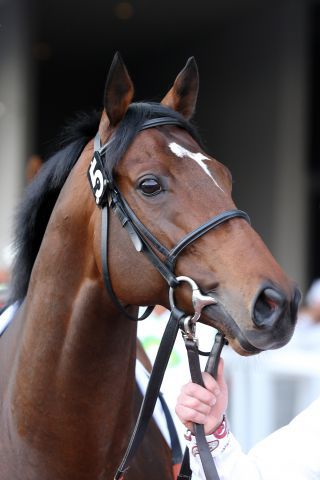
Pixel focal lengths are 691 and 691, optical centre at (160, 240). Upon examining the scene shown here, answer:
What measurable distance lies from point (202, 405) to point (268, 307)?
0.95 feet

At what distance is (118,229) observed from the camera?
79.0 inches

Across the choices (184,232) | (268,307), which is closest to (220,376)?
(268,307)

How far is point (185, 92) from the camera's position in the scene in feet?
7.42

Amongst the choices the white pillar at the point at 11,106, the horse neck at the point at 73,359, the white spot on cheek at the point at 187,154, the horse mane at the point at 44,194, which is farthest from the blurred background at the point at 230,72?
the white spot on cheek at the point at 187,154

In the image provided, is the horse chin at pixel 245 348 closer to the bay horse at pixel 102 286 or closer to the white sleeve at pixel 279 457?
the bay horse at pixel 102 286

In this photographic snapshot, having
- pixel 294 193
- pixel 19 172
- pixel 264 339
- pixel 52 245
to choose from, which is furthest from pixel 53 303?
pixel 294 193

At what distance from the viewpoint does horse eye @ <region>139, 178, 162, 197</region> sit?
6.35ft

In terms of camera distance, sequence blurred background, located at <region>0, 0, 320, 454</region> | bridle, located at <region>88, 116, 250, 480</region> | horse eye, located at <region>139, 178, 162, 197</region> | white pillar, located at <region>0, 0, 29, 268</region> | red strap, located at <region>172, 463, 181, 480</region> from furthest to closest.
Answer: blurred background, located at <region>0, 0, 320, 454</region>
white pillar, located at <region>0, 0, 29, 268</region>
red strap, located at <region>172, 463, 181, 480</region>
horse eye, located at <region>139, 178, 162, 197</region>
bridle, located at <region>88, 116, 250, 480</region>

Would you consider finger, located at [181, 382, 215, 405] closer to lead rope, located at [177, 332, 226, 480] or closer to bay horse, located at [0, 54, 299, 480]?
lead rope, located at [177, 332, 226, 480]

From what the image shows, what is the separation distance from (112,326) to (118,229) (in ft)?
0.97

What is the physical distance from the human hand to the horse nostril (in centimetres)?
→ 21

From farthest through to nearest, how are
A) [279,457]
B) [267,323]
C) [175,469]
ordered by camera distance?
[175,469] < [279,457] < [267,323]


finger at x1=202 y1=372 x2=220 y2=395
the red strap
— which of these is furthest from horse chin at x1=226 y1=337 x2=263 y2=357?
the red strap

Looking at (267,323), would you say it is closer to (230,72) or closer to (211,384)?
(211,384)
